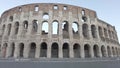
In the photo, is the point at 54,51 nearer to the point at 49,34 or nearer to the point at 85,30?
the point at 49,34

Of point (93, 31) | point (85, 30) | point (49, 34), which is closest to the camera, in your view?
point (49, 34)

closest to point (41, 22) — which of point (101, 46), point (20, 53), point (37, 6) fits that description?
point (37, 6)

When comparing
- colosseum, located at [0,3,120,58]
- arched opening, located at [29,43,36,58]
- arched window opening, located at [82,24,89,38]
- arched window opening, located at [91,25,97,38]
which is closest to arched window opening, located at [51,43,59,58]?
colosseum, located at [0,3,120,58]

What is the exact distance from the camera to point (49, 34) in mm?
19609

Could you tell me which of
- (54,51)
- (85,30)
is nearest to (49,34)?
(54,51)

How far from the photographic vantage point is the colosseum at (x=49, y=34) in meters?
19.5

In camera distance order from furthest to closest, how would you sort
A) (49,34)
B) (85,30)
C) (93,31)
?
1. (93,31)
2. (85,30)
3. (49,34)

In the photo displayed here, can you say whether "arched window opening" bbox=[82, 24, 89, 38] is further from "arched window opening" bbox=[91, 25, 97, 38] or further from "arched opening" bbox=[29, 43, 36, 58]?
"arched opening" bbox=[29, 43, 36, 58]

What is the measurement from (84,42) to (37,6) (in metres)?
10.6

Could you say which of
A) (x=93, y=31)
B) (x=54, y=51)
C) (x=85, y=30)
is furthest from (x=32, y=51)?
(x=93, y=31)

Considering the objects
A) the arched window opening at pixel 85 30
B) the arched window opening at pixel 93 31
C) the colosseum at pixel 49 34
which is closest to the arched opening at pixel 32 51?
the colosseum at pixel 49 34

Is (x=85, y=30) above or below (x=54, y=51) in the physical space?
above

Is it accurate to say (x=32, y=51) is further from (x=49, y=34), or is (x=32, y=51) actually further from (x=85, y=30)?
(x=85, y=30)

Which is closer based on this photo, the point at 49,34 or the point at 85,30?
the point at 49,34
